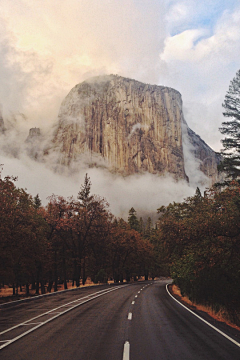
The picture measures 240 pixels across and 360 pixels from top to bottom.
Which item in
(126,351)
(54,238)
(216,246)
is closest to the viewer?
(126,351)

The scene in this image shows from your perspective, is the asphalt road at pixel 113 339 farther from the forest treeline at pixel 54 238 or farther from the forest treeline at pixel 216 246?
the forest treeline at pixel 54 238

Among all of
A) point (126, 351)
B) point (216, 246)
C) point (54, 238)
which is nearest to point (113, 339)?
point (126, 351)

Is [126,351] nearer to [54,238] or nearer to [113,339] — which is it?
[113,339]

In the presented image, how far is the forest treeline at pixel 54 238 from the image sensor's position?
21.9 metres

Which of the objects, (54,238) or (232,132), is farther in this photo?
(54,238)

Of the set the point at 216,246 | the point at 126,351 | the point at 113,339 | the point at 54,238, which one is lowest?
the point at 113,339

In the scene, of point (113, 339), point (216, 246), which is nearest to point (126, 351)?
point (113, 339)

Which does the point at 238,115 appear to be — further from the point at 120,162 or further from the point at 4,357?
the point at 120,162

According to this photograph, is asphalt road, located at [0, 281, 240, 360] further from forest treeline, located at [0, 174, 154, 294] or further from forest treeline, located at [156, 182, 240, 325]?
forest treeline, located at [0, 174, 154, 294]

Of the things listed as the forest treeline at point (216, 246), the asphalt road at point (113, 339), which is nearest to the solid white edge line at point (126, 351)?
the asphalt road at point (113, 339)

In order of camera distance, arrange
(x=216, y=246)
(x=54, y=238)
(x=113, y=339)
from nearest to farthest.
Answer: (x=113, y=339), (x=216, y=246), (x=54, y=238)

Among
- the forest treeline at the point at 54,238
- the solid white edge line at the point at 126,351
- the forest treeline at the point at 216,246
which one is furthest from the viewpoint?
the forest treeline at the point at 54,238

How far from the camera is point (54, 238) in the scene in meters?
38.5

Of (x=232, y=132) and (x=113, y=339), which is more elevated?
(x=232, y=132)
